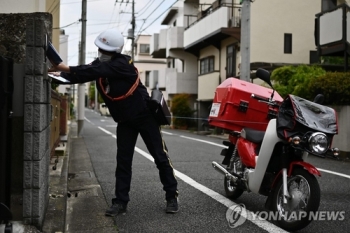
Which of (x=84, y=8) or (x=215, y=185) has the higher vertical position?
(x=84, y=8)

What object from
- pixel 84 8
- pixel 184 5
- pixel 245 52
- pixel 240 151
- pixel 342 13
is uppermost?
pixel 184 5

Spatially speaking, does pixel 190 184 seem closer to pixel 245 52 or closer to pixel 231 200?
pixel 231 200

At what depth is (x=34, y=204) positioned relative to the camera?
3.88 meters

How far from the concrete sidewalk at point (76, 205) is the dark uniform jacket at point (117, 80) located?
41.7 inches

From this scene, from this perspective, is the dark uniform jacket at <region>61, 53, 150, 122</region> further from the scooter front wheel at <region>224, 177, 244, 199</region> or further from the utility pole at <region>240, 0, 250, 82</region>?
the utility pole at <region>240, 0, 250, 82</region>

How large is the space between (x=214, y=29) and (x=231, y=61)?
6.23 ft

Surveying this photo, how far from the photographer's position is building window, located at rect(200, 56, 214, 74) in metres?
28.4

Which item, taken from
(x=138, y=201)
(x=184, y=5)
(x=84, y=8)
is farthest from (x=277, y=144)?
(x=184, y=5)

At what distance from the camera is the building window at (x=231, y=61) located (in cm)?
2415

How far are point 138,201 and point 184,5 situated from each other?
29.9 meters

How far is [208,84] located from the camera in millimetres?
27281

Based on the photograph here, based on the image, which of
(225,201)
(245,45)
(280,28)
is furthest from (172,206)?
(280,28)

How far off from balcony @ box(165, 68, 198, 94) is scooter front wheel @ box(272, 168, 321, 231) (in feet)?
93.3

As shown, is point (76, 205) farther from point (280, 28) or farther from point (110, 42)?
Answer: point (280, 28)
